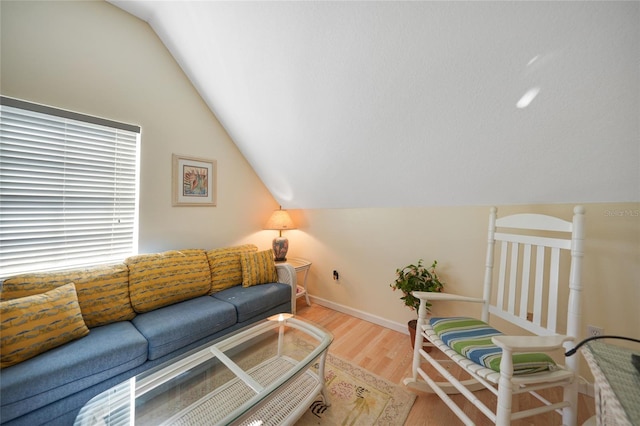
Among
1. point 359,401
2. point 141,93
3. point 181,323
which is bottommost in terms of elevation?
point 359,401

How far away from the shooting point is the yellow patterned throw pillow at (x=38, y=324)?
1.06 m

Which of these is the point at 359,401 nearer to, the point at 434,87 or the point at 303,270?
the point at 303,270

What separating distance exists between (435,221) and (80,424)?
2400 mm

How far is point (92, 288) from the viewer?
1479 mm

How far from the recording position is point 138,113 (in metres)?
1.88

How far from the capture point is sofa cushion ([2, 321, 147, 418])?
981mm

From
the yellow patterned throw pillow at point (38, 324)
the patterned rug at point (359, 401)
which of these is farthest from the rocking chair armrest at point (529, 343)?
the yellow patterned throw pillow at point (38, 324)

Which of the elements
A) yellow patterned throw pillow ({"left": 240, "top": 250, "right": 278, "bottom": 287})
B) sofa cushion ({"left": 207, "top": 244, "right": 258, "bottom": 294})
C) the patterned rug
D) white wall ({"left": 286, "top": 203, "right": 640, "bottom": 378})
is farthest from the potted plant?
sofa cushion ({"left": 207, "top": 244, "right": 258, "bottom": 294})

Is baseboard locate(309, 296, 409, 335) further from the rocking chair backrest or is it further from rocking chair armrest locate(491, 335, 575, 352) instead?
rocking chair armrest locate(491, 335, 575, 352)

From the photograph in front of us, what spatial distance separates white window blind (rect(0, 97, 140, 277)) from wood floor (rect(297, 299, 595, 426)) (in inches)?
76.7

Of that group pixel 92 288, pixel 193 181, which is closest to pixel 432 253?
pixel 193 181

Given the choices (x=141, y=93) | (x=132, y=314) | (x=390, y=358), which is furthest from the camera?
(x=141, y=93)

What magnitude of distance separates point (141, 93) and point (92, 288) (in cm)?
158

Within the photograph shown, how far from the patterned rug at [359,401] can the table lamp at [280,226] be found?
1.40 meters
